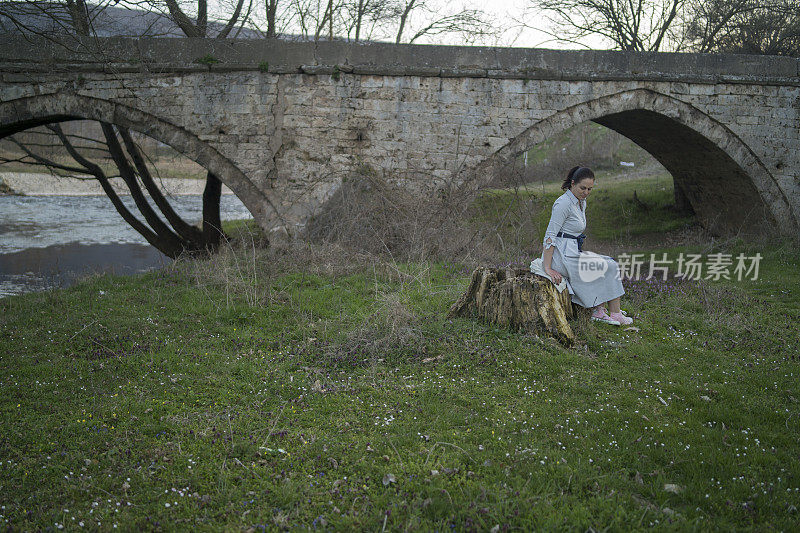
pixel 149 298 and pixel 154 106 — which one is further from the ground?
pixel 154 106

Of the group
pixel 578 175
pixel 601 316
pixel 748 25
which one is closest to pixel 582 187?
pixel 578 175

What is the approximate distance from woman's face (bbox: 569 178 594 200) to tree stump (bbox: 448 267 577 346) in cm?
81

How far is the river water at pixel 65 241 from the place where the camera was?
11734 mm

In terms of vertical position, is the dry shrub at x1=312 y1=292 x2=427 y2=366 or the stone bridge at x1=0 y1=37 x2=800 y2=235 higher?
the stone bridge at x1=0 y1=37 x2=800 y2=235

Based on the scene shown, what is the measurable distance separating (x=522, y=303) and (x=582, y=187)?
115 cm

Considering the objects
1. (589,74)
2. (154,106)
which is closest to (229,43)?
(154,106)

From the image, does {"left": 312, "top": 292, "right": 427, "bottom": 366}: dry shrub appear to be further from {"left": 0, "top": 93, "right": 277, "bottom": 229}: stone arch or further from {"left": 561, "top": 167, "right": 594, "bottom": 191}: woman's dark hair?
{"left": 0, "top": 93, "right": 277, "bottom": 229}: stone arch

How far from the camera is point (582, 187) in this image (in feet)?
16.5

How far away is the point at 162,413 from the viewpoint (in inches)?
153

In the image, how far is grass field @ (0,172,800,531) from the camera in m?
2.84

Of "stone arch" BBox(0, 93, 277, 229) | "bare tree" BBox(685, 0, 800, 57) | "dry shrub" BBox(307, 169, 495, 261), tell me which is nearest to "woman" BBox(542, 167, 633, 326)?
"dry shrub" BBox(307, 169, 495, 261)

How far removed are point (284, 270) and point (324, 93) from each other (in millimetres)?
3735

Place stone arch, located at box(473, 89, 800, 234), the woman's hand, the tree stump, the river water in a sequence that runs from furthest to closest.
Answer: the river water < stone arch, located at box(473, 89, 800, 234) < the woman's hand < the tree stump

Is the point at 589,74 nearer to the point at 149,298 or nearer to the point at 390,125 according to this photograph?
the point at 390,125
